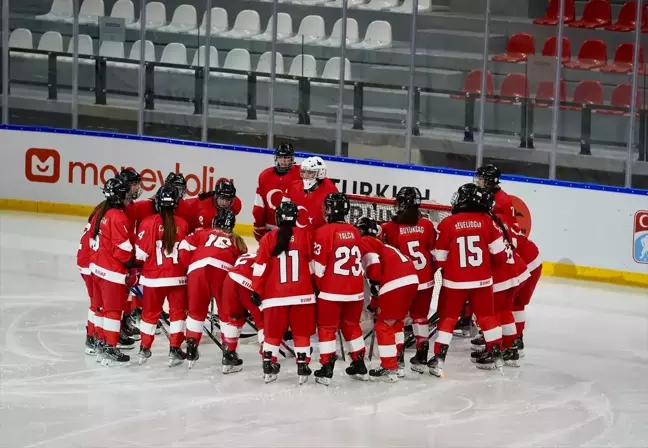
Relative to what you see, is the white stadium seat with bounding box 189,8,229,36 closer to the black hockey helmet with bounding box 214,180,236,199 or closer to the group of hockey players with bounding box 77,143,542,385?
the group of hockey players with bounding box 77,143,542,385

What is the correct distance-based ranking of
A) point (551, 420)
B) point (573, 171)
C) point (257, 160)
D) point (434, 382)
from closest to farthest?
point (551, 420) → point (434, 382) → point (573, 171) → point (257, 160)

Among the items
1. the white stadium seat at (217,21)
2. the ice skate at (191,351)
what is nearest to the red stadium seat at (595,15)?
the white stadium seat at (217,21)

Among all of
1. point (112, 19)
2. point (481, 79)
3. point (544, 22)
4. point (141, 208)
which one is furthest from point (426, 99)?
point (141, 208)

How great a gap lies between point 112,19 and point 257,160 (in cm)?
205

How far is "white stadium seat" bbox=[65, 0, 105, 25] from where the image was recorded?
40.8ft

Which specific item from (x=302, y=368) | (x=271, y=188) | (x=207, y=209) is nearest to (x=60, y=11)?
(x=271, y=188)

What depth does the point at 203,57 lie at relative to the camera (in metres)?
12.1

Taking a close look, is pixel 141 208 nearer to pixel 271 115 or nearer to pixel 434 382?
pixel 434 382

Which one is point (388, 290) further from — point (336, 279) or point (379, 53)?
point (379, 53)

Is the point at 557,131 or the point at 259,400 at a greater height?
the point at 557,131

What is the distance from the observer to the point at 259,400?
7137 millimetres

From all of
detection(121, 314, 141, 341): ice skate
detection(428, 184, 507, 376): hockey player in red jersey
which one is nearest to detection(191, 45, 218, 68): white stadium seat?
detection(121, 314, 141, 341): ice skate

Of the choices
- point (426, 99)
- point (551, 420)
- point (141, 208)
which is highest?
point (426, 99)

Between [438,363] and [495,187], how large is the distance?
127 centimetres
